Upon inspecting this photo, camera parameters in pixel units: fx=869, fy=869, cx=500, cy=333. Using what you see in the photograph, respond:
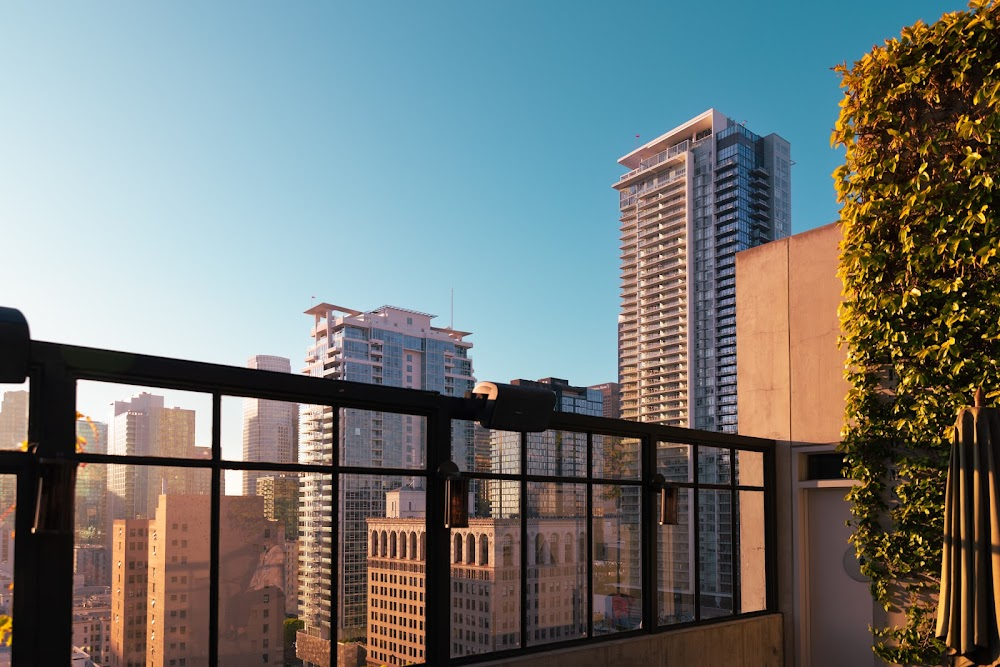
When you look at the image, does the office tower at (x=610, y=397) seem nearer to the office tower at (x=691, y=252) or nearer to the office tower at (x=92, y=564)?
the office tower at (x=691, y=252)

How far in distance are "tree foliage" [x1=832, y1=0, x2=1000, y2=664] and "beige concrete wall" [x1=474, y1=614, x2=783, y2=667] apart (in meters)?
1.04

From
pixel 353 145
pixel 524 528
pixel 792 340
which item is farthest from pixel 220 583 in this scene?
pixel 353 145

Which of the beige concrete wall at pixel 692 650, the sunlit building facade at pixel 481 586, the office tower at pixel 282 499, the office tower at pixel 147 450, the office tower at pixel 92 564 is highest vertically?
the office tower at pixel 147 450

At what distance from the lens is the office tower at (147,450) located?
4.09 metres

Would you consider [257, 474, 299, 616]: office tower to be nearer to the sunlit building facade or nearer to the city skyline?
the sunlit building facade

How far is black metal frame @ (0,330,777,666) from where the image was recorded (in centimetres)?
369

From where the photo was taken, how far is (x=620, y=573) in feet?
22.4

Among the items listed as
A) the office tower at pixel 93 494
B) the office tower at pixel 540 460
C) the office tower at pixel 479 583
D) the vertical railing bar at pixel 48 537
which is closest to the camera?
the vertical railing bar at pixel 48 537

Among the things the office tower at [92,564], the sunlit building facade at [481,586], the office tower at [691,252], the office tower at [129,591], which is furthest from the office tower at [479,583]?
the office tower at [691,252]

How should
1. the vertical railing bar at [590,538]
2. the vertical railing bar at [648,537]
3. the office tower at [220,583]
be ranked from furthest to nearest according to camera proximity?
the vertical railing bar at [648,537] → the vertical railing bar at [590,538] → the office tower at [220,583]

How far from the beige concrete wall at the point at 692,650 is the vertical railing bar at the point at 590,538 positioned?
24 centimetres

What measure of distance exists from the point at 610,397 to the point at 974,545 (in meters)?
56.4

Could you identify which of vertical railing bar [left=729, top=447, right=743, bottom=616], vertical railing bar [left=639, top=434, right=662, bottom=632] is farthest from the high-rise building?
vertical railing bar [left=729, top=447, right=743, bottom=616]

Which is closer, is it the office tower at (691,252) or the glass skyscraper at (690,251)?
the glass skyscraper at (690,251)
